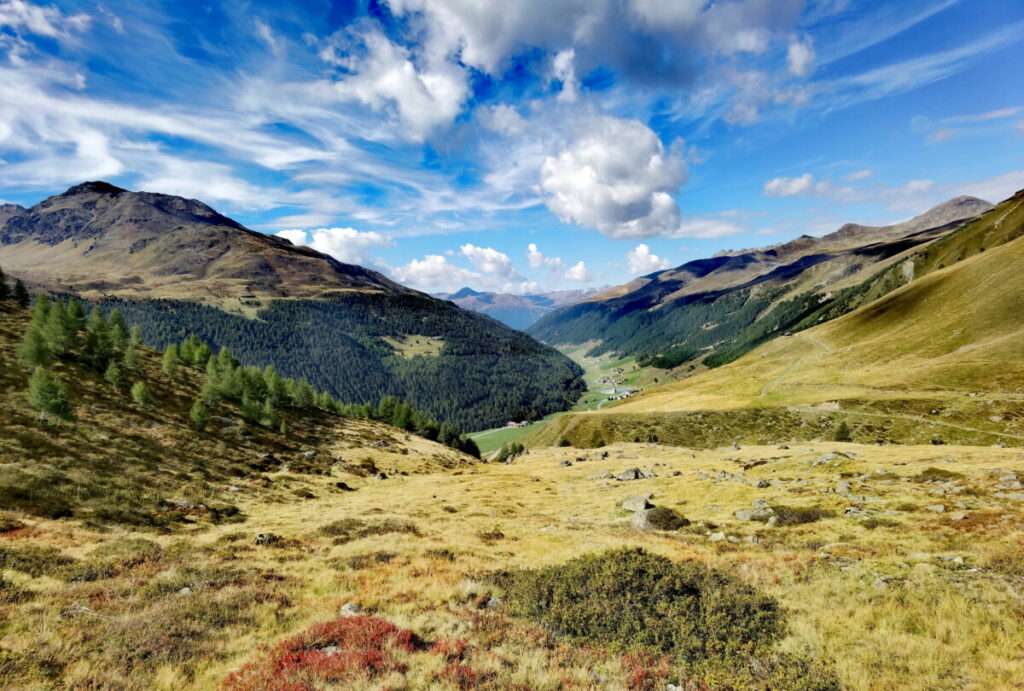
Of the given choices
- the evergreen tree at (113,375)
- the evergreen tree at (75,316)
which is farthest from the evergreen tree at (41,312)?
the evergreen tree at (113,375)

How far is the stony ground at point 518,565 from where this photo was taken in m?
11.6

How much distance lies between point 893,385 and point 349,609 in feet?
472

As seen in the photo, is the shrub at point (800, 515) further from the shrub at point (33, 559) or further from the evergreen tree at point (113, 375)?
the evergreen tree at point (113, 375)

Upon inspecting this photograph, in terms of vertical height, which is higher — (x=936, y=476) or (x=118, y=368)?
(x=936, y=476)

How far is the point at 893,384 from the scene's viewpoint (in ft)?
361

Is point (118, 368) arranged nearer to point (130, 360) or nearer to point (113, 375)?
point (113, 375)

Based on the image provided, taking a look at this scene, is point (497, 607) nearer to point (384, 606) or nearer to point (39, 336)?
point (384, 606)

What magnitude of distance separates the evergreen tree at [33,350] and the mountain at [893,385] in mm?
116853

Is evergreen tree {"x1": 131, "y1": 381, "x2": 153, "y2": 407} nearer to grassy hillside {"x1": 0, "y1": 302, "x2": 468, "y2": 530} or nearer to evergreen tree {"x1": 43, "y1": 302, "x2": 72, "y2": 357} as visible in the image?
grassy hillside {"x1": 0, "y1": 302, "x2": 468, "y2": 530}

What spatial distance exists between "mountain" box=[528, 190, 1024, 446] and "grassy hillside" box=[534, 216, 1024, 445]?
1.09 ft

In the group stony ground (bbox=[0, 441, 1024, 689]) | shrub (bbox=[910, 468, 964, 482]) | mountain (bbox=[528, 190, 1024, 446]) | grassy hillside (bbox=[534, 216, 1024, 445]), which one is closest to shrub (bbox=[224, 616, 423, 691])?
stony ground (bbox=[0, 441, 1024, 689])

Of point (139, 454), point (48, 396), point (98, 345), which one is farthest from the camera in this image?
point (98, 345)

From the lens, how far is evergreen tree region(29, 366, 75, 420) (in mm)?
42688

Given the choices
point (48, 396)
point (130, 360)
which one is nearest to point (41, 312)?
point (130, 360)
